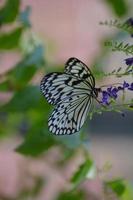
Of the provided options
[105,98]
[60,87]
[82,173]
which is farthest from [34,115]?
[105,98]

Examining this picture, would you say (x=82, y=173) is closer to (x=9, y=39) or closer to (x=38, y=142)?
(x=38, y=142)

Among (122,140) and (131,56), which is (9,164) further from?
(131,56)

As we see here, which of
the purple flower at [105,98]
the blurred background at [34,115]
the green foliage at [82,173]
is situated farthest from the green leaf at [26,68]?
the purple flower at [105,98]

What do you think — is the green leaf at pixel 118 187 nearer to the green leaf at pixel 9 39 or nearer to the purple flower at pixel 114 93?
the purple flower at pixel 114 93

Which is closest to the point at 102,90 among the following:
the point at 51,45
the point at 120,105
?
the point at 120,105

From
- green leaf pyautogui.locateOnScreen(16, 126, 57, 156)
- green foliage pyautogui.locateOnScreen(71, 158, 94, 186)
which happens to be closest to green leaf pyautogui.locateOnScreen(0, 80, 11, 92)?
green leaf pyautogui.locateOnScreen(16, 126, 57, 156)

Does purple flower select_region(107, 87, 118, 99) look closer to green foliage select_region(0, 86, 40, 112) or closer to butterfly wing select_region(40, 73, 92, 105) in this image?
butterfly wing select_region(40, 73, 92, 105)

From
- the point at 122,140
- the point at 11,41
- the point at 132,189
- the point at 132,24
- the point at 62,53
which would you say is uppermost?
the point at 132,24
